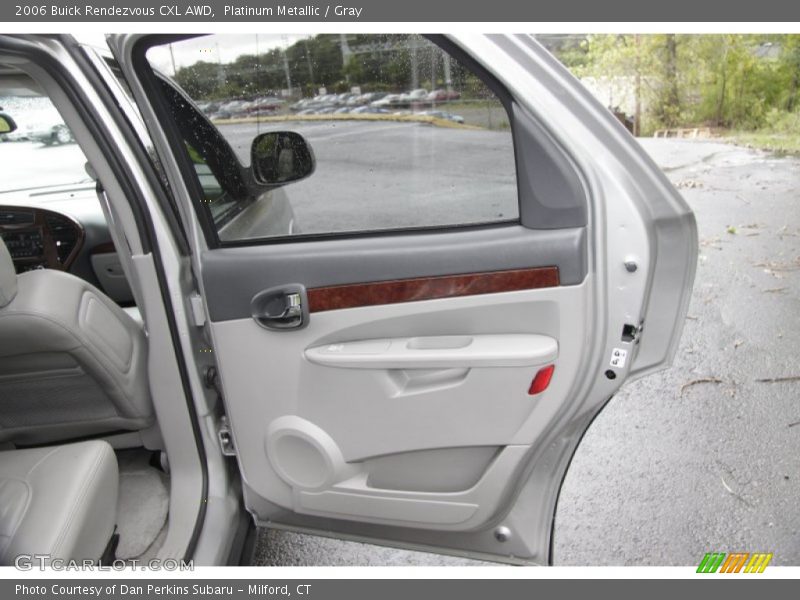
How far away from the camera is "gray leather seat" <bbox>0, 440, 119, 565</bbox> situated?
1.43m

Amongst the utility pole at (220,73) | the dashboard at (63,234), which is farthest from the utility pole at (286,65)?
the dashboard at (63,234)

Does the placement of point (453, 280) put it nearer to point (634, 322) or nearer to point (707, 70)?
point (634, 322)

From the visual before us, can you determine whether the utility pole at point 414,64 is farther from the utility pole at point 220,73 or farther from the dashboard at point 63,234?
the dashboard at point 63,234

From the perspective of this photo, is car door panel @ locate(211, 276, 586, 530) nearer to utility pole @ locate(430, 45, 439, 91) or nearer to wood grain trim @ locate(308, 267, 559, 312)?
wood grain trim @ locate(308, 267, 559, 312)

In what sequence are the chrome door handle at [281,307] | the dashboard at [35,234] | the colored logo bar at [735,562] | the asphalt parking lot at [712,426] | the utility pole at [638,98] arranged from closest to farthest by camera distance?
the chrome door handle at [281,307] → the utility pole at [638,98] → the colored logo bar at [735,562] → the asphalt parking lot at [712,426] → the dashboard at [35,234]

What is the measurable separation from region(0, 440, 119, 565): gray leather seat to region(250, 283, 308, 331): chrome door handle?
2.04 ft

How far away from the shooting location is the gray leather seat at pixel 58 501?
143 cm

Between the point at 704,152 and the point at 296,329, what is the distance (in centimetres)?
204

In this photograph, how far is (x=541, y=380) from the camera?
4.76 ft

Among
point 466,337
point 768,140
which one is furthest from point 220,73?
point 768,140

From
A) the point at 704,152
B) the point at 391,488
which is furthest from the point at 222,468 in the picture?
the point at 704,152

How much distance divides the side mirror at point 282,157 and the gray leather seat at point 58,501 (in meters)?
0.92

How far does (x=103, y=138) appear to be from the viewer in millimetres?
1602

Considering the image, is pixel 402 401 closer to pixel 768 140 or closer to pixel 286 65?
pixel 286 65
